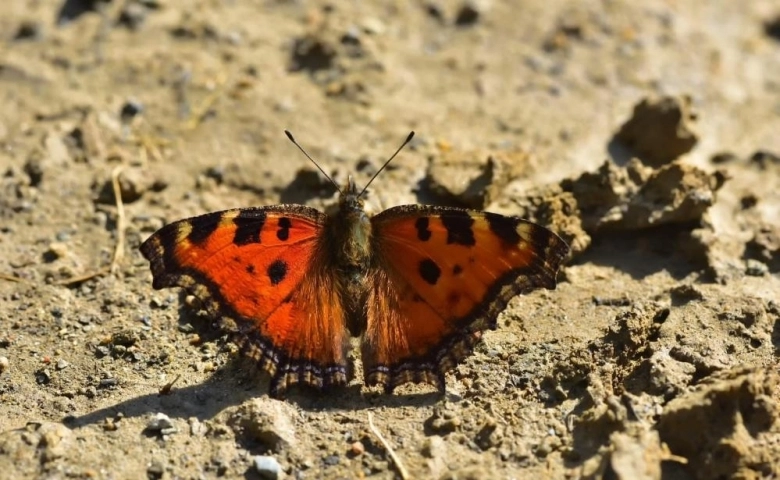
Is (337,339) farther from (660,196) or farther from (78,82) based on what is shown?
(78,82)

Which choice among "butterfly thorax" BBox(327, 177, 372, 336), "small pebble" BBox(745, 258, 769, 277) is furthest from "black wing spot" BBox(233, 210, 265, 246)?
"small pebble" BBox(745, 258, 769, 277)

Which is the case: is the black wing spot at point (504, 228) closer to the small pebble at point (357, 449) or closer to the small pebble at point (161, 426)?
the small pebble at point (357, 449)

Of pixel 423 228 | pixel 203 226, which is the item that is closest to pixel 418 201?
pixel 423 228

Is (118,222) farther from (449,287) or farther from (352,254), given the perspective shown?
(449,287)

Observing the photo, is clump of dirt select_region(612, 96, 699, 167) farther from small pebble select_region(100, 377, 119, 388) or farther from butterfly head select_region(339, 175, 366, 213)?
small pebble select_region(100, 377, 119, 388)

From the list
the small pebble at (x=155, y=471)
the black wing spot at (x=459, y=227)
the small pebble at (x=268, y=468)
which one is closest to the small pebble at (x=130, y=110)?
the black wing spot at (x=459, y=227)

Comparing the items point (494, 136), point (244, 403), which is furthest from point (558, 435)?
point (494, 136)
